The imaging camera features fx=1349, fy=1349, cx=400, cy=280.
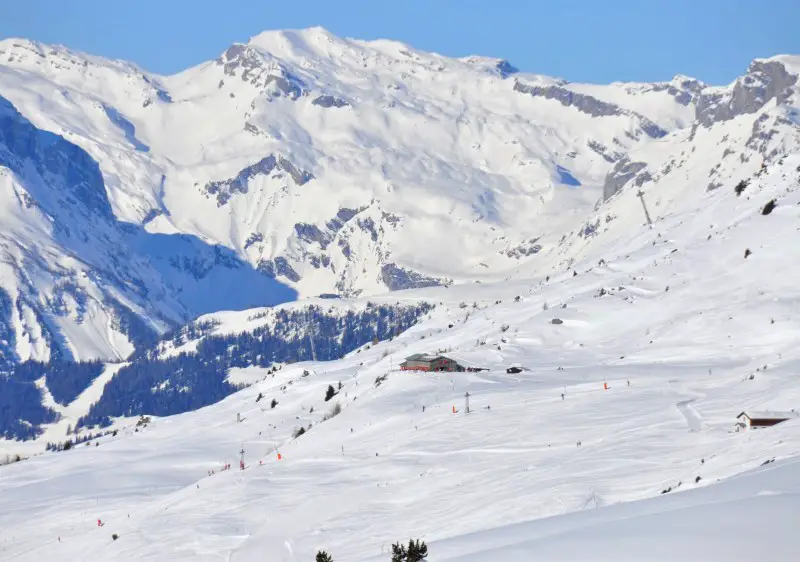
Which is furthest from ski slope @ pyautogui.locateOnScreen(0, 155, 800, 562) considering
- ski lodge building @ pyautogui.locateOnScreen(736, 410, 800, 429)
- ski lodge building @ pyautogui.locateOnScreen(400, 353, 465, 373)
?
ski lodge building @ pyautogui.locateOnScreen(400, 353, 465, 373)

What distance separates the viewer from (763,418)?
5084 centimetres

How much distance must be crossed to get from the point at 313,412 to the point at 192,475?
15574 mm

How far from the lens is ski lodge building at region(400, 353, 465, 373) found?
87.1 meters

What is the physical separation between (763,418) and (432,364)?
1537 inches

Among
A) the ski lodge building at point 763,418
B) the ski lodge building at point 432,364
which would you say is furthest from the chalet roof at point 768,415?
the ski lodge building at point 432,364

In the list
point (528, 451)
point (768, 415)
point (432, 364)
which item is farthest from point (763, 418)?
point (432, 364)

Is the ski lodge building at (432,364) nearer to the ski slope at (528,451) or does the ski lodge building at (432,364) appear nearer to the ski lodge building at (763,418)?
the ski slope at (528,451)

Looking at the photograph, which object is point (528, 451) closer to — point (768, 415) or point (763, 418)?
point (763, 418)

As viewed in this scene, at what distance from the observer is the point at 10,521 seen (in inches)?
2778

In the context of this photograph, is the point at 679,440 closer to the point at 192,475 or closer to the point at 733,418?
the point at 733,418

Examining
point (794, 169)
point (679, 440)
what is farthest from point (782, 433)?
point (794, 169)

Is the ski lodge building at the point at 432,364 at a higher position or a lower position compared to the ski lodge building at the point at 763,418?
higher

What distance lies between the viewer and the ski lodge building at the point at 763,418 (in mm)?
50594

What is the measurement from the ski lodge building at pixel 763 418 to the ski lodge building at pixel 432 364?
119 feet
